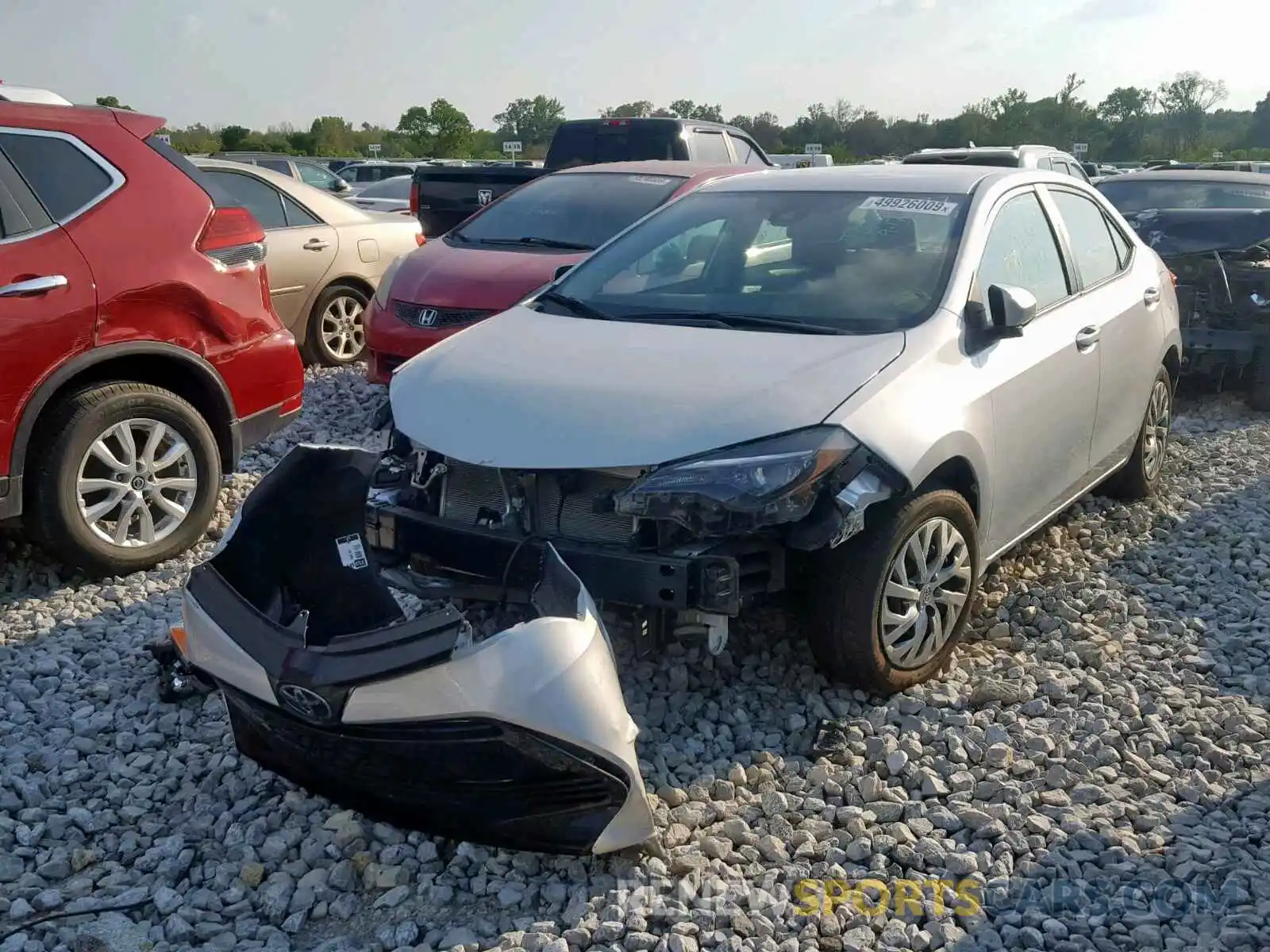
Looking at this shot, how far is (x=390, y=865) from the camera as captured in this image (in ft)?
9.96

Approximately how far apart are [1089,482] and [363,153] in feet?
187

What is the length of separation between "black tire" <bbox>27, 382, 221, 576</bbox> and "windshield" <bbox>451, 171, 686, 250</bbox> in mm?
3285

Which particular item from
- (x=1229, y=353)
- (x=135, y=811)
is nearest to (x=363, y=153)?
(x=1229, y=353)

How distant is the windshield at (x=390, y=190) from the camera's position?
19750 millimetres

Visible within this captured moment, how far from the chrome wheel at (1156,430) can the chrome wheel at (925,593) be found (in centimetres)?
218

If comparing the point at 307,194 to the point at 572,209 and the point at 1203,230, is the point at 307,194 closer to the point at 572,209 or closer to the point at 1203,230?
the point at 572,209

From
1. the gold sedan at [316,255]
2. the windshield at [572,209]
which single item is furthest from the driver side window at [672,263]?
the gold sedan at [316,255]

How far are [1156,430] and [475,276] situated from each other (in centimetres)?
399

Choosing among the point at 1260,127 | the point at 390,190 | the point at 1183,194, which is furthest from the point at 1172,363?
the point at 1260,127

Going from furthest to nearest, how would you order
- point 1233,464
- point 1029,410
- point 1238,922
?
point 1233,464
point 1029,410
point 1238,922

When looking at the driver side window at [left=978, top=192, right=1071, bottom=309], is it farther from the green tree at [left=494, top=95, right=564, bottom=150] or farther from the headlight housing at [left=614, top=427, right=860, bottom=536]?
the green tree at [left=494, top=95, right=564, bottom=150]

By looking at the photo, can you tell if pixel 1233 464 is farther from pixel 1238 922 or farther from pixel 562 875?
pixel 562 875

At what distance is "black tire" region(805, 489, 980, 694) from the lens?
3.59 metres

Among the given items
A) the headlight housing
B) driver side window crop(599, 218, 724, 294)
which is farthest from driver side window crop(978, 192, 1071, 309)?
the headlight housing
